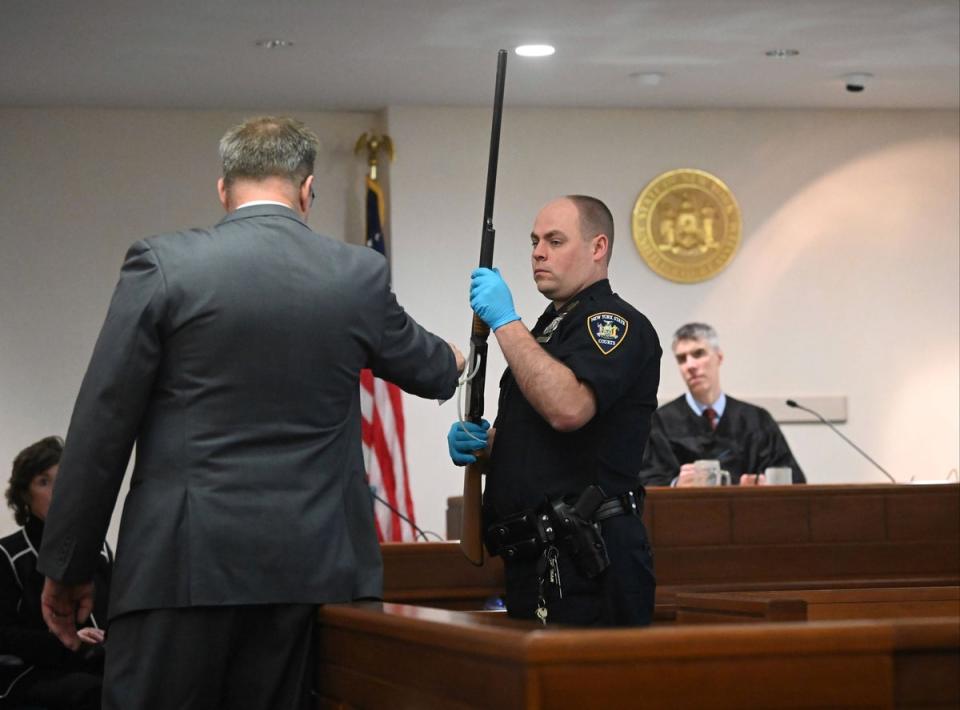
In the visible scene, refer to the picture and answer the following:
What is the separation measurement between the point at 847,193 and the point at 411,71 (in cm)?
267

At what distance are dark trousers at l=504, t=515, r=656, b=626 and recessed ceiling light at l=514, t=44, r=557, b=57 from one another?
3.94 metres

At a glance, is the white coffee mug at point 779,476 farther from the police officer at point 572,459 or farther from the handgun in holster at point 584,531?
the handgun in holster at point 584,531

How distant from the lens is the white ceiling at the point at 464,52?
596cm

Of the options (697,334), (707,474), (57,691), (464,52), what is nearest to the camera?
(57,691)

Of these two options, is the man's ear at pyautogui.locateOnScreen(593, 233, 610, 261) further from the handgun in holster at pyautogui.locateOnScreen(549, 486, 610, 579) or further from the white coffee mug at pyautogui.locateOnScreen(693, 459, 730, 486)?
the white coffee mug at pyautogui.locateOnScreen(693, 459, 730, 486)

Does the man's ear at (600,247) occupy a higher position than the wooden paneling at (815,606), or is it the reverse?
the man's ear at (600,247)

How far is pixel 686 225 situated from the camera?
7910mm

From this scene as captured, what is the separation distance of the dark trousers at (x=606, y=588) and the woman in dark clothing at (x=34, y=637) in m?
1.92

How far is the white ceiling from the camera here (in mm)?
5961

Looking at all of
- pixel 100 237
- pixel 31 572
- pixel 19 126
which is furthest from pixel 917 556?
pixel 19 126

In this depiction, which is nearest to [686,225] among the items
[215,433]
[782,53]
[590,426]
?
[782,53]

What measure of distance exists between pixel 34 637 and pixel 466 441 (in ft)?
7.08

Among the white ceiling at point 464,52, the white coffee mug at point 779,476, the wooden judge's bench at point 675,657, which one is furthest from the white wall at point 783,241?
the wooden judge's bench at point 675,657

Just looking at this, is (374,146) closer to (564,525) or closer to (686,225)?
(686,225)
